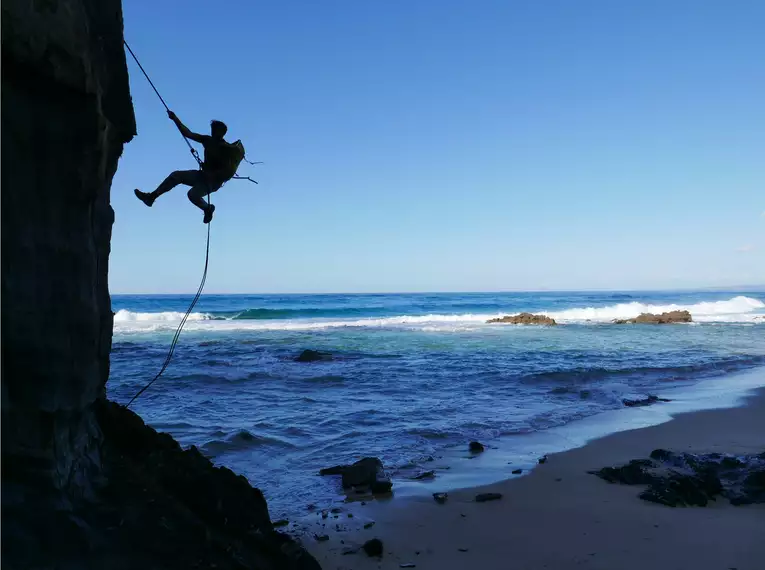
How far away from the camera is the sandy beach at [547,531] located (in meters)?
4.63

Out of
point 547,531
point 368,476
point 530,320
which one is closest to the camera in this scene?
point 547,531

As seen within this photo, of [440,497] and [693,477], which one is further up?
Answer: [693,477]

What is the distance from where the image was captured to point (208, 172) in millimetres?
4984

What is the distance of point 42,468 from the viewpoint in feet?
10.6

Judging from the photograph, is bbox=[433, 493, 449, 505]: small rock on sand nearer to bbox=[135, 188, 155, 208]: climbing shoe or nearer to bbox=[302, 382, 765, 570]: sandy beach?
bbox=[302, 382, 765, 570]: sandy beach

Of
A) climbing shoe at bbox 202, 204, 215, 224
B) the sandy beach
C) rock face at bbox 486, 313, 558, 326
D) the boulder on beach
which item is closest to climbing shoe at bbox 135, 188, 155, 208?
climbing shoe at bbox 202, 204, 215, 224

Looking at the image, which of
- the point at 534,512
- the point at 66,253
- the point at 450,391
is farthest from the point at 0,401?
the point at 450,391

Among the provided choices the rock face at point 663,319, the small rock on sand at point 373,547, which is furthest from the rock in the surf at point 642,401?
the rock face at point 663,319

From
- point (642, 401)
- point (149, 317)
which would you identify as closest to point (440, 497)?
point (642, 401)

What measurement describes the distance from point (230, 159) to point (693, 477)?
5.96m

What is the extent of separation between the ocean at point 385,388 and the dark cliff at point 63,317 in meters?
2.38

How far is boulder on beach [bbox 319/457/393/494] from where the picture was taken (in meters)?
6.38

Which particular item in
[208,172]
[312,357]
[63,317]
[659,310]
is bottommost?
[312,357]

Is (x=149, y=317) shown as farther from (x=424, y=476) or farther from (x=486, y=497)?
(x=486, y=497)
